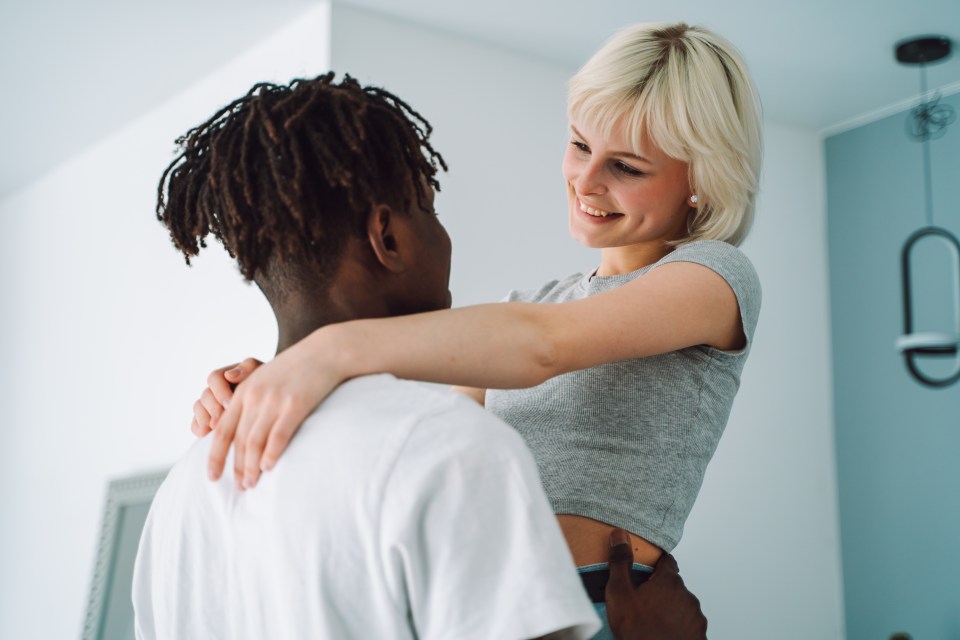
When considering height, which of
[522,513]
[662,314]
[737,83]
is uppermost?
[737,83]

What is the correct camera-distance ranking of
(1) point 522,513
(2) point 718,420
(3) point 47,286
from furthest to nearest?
(3) point 47,286
(2) point 718,420
(1) point 522,513

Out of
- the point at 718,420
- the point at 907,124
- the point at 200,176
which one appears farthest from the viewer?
the point at 907,124

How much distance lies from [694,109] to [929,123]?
8.75 ft

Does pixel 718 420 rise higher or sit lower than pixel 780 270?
A: lower

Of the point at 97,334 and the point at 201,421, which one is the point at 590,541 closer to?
the point at 201,421

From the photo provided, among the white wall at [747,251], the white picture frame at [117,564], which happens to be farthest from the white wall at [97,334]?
the white wall at [747,251]

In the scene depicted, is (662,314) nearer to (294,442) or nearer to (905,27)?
(294,442)

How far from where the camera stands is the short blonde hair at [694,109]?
1.21 metres

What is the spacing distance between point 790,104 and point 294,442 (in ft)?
10.7

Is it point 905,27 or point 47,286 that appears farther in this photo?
point 47,286

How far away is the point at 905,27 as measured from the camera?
10.1ft

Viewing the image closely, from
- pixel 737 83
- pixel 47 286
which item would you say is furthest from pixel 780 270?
pixel 47 286

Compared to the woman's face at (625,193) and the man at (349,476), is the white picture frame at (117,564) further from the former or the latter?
the man at (349,476)

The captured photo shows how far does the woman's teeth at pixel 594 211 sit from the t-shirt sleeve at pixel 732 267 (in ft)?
0.59
